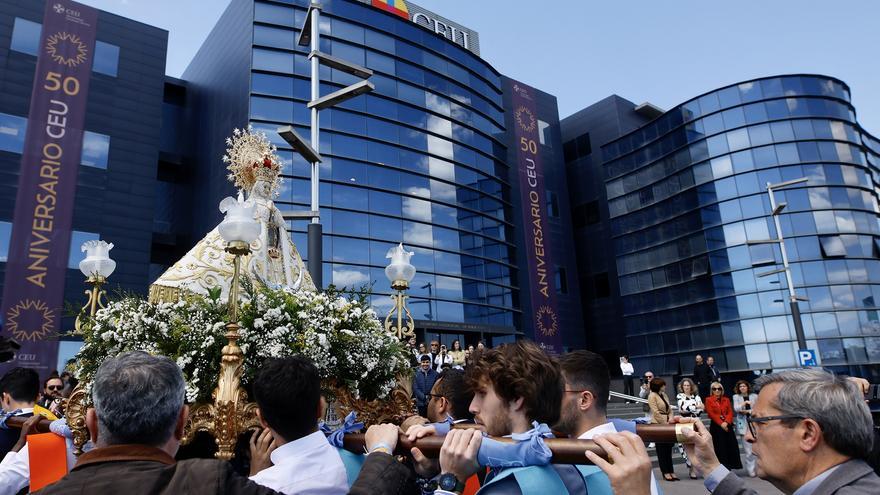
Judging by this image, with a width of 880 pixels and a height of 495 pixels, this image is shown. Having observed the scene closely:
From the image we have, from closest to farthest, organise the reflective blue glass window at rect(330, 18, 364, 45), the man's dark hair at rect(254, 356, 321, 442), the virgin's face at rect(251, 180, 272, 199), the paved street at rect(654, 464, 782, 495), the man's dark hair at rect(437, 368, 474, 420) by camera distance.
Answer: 1. the man's dark hair at rect(254, 356, 321, 442)
2. the man's dark hair at rect(437, 368, 474, 420)
3. the virgin's face at rect(251, 180, 272, 199)
4. the paved street at rect(654, 464, 782, 495)
5. the reflective blue glass window at rect(330, 18, 364, 45)

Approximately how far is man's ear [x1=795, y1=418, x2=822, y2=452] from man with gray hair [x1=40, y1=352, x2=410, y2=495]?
1445 millimetres

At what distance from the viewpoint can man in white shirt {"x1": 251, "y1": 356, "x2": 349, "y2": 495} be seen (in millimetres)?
2254

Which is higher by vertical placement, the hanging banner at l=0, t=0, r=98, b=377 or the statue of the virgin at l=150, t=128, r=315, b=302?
the hanging banner at l=0, t=0, r=98, b=377

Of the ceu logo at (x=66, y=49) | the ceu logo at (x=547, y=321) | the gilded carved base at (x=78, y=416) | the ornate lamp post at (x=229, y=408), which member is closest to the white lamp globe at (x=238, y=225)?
the ornate lamp post at (x=229, y=408)

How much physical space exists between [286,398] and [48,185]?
1090 inches

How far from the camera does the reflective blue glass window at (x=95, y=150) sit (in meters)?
26.0

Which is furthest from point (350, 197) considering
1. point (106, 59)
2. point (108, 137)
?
point (106, 59)

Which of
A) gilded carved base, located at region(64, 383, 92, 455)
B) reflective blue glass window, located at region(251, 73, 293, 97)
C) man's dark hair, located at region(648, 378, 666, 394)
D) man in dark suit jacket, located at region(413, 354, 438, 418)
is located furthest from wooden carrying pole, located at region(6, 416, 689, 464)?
reflective blue glass window, located at region(251, 73, 293, 97)

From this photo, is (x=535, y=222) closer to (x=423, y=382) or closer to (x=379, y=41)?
(x=379, y=41)

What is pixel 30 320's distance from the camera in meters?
22.4

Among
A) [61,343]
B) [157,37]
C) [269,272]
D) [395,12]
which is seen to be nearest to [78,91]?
[157,37]

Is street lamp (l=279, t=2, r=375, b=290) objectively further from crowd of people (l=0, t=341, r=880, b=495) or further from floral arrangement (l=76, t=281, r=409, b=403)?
crowd of people (l=0, t=341, r=880, b=495)

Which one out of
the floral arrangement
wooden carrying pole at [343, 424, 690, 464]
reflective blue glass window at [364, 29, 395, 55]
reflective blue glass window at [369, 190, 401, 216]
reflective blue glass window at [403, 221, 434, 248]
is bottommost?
wooden carrying pole at [343, 424, 690, 464]

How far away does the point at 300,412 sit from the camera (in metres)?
2.39
